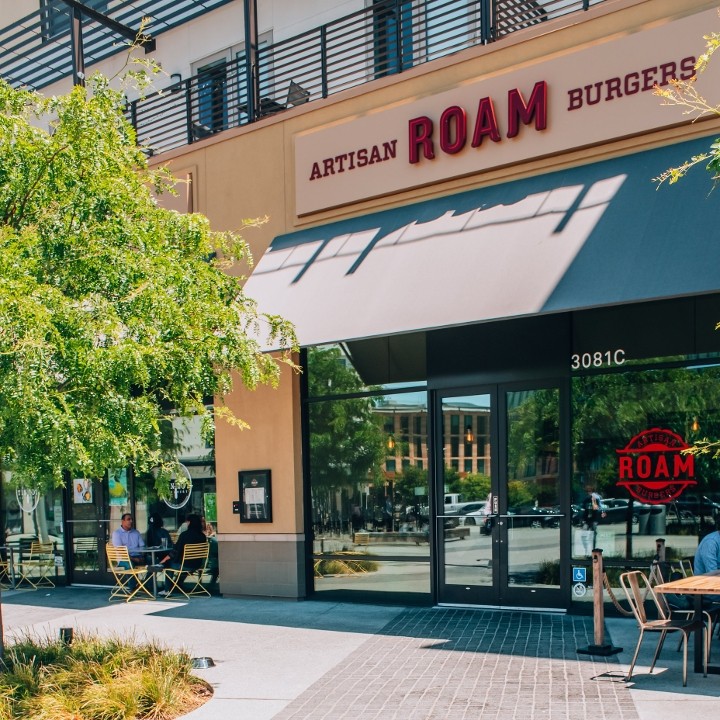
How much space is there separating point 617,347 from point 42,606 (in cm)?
946

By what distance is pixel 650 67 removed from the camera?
388 inches

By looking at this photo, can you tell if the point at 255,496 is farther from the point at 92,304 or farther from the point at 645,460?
the point at 92,304

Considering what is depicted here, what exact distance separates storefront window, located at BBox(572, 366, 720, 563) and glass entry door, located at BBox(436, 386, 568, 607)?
1.18 ft

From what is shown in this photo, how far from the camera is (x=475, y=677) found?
8.12 metres

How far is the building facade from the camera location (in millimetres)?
9812

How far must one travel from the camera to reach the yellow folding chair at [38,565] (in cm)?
1683

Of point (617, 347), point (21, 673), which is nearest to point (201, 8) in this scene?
point (617, 347)

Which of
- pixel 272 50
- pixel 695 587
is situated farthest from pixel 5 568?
pixel 695 587

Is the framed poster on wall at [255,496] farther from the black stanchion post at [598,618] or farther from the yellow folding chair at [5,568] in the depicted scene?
the yellow folding chair at [5,568]

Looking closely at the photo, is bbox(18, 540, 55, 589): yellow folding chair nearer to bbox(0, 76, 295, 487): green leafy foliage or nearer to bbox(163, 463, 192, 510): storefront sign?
bbox(163, 463, 192, 510): storefront sign

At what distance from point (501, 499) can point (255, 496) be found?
12.6 ft

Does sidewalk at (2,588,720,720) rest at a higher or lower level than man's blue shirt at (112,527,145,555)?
lower

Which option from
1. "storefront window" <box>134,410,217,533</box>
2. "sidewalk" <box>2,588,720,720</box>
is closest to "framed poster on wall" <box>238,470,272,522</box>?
"storefront window" <box>134,410,217,533</box>

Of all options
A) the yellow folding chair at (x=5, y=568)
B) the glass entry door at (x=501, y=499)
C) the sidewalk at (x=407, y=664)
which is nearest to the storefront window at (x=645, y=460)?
the glass entry door at (x=501, y=499)
